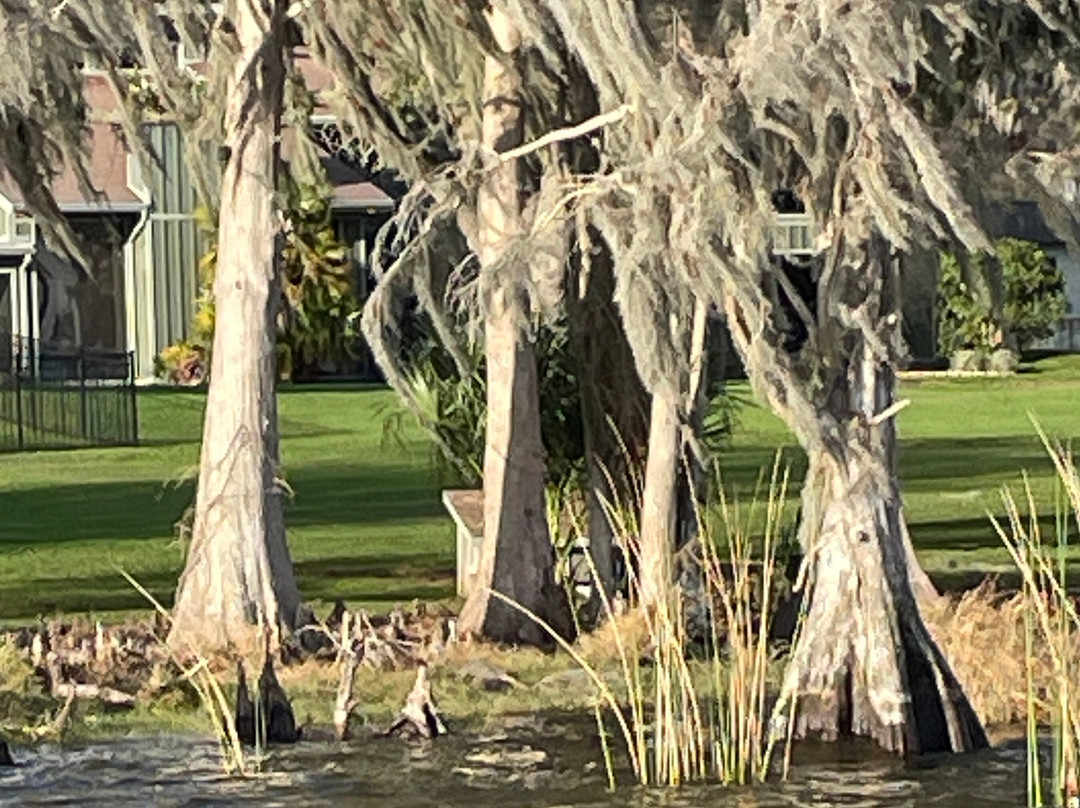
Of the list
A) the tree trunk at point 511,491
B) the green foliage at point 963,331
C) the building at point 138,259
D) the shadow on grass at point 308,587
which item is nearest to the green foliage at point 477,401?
the shadow on grass at point 308,587

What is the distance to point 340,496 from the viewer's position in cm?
2944

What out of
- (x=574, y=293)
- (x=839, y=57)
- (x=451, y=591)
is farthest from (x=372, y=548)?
(x=839, y=57)

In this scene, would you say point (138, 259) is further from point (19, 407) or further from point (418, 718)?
point (418, 718)

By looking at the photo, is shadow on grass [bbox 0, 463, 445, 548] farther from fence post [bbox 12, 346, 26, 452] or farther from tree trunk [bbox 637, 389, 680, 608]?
tree trunk [bbox 637, 389, 680, 608]

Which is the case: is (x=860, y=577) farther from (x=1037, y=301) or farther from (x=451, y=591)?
(x=1037, y=301)

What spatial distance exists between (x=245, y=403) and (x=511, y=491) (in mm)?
1753

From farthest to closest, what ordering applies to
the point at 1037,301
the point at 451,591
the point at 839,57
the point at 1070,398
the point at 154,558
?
the point at 1037,301 → the point at 1070,398 → the point at 154,558 → the point at 451,591 → the point at 839,57

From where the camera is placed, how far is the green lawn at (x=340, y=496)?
2186 cm

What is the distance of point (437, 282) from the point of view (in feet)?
55.6

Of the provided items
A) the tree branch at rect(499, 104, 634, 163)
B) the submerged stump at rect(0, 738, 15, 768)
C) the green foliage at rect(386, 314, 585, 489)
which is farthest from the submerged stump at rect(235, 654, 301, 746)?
the green foliage at rect(386, 314, 585, 489)

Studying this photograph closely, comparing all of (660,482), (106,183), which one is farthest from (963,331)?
(660,482)

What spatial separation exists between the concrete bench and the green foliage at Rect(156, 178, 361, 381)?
2254cm

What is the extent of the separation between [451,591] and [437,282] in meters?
4.57

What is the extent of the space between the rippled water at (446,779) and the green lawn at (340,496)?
216 inches
